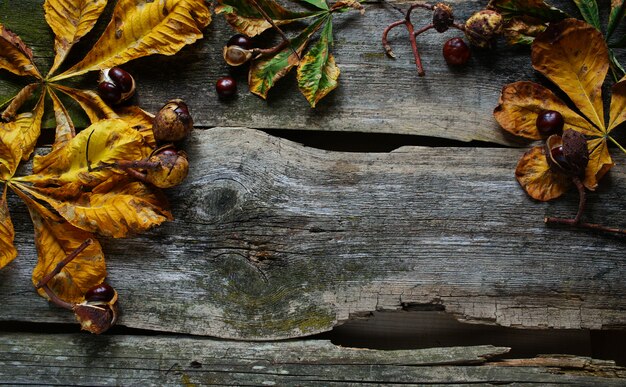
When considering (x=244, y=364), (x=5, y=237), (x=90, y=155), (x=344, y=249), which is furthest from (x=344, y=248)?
(x=5, y=237)

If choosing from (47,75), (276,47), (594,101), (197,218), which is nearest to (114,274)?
(197,218)

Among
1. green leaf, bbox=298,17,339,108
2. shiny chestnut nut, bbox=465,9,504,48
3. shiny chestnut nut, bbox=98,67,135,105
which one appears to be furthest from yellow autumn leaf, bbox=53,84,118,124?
shiny chestnut nut, bbox=465,9,504,48

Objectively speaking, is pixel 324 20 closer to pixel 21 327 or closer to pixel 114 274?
pixel 114 274

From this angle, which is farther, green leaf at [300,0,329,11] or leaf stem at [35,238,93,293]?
green leaf at [300,0,329,11]

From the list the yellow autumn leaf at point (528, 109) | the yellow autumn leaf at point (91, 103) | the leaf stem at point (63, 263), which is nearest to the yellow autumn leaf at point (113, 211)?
the leaf stem at point (63, 263)

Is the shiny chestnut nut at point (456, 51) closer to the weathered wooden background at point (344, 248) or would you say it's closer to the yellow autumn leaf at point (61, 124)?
the weathered wooden background at point (344, 248)

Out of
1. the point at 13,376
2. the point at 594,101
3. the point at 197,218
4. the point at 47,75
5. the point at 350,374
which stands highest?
the point at 594,101

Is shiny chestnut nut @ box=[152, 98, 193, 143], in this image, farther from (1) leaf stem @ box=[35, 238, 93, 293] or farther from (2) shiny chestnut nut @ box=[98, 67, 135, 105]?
(1) leaf stem @ box=[35, 238, 93, 293]

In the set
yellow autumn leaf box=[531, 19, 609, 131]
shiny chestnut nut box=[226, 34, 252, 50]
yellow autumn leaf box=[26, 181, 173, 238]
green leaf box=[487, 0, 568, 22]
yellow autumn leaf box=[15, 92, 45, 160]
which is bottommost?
yellow autumn leaf box=[26, 181, 173, 238]
